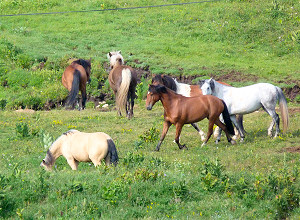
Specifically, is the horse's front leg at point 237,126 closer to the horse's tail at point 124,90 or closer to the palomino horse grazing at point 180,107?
the palomino horse grazing at point 180,107

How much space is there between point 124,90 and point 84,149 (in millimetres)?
7255

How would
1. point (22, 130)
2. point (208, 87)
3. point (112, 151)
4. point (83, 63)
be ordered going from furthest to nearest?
point (83, 63) → point (208, 87) → point (22, 130) → point (112, 151)

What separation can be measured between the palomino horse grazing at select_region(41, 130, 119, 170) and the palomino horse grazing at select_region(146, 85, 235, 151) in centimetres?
292

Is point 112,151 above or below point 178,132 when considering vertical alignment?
above

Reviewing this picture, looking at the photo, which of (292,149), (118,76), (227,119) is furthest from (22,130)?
(292,149)

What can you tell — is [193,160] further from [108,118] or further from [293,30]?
[293,30]

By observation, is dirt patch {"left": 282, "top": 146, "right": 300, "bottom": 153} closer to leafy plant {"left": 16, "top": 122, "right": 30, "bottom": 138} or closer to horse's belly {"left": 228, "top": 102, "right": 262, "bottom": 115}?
horse's belly {"left": 228, "top": 102, "right": 262, "bottom": 115}

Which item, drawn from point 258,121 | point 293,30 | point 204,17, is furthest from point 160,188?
point 204,17

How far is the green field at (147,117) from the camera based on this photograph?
8.31 metres

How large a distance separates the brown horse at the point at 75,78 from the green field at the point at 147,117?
0.63 meters

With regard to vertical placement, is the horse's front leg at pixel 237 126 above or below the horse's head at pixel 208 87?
below

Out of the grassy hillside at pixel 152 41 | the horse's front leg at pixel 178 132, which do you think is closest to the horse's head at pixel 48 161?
the horse's front leg at pixel 178 132

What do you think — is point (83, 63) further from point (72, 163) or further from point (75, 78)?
point (72, 163)

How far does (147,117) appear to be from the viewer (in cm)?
1722
